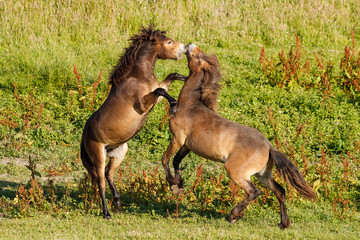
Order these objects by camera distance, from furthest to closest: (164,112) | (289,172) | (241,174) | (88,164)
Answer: (164,112), (88,164), (289,172), (241,174)

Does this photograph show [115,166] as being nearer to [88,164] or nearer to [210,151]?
[88,164]

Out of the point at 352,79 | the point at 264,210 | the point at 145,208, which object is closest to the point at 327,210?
the point at 264,210

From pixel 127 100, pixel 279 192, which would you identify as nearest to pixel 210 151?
pixel 279 192

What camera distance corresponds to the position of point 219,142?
20.3ft

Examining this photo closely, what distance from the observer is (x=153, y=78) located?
6953mm

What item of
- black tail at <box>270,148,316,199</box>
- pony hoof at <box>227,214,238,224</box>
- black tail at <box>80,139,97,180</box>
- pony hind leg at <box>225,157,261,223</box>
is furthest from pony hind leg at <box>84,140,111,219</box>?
black tail at <box>270,148,316,199</box>

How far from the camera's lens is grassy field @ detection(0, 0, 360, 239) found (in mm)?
6715

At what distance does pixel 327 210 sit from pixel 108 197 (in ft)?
9.81

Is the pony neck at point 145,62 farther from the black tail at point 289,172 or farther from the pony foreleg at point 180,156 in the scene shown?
the black tail at point 289,172

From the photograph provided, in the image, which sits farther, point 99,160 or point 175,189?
point 99,160

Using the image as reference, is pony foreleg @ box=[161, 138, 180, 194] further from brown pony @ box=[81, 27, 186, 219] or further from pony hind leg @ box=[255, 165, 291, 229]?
pony hind leg @ box=[255, 165, 291, 229]

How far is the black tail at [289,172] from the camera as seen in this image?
6.05 meters

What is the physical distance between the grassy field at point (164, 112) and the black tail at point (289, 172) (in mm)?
478

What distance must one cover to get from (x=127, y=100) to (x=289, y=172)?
216 centimetres
